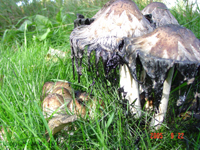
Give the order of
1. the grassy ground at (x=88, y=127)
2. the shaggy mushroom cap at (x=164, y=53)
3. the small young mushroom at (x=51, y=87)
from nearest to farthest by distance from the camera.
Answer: the shaggy mushroom cap at (x=164, y=53), the grassy ground at (x=88, y=127), the small young mushroom at (x=51, y=87)

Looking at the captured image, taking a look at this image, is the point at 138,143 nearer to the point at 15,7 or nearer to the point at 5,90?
the point at 5,90


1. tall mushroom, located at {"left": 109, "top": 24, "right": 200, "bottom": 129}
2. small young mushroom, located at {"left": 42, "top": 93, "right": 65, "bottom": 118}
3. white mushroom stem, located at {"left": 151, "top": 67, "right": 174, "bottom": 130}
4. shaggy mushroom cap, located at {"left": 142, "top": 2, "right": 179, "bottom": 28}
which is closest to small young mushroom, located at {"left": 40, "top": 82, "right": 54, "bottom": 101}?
small young mushroom, located at {"left": 42, "top": 93, "right": 65, "bottom": 118}

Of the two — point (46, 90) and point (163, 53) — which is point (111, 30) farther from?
point (46, 90)

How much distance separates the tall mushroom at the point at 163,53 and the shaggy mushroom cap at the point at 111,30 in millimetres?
97

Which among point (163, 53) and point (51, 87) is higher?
point (163, 53)

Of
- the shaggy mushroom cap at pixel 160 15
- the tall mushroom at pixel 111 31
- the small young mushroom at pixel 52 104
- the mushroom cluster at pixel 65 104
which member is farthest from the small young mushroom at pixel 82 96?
the shaggy mushroom cap at pixel 160 15

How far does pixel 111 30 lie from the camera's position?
3.67 ft

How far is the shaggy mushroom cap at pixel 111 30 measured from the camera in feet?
3.51

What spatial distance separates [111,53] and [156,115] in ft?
1.98

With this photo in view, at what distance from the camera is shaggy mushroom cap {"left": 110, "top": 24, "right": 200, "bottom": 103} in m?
0.87

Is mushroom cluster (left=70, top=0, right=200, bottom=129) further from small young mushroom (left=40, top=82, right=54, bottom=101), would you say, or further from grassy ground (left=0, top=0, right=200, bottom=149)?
small young mushroom (left=40, top=82, right=54, bottom=101)

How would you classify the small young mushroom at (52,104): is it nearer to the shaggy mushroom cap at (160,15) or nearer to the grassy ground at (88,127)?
the grassy ground at (88,127)

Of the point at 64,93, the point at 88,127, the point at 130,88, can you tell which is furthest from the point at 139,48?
the point at 64,93

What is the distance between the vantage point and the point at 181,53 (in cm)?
89
